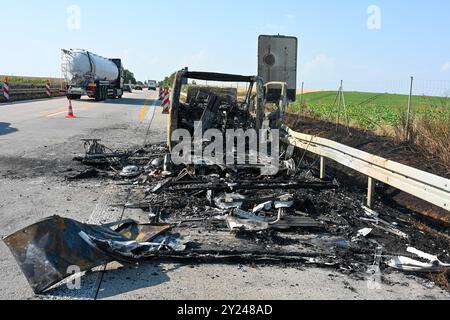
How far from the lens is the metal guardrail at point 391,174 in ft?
17.5

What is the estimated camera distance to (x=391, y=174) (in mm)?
6367

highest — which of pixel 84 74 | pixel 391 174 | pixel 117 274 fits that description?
pixel 84 74

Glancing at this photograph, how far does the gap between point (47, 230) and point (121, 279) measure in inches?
32.9

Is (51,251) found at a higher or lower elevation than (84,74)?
lower

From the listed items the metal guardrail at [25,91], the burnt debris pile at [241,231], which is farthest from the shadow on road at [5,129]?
the metal guardrail at [25,91]

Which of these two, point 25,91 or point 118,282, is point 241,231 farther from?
point 25,91

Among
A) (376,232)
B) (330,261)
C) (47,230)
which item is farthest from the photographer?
(376,232)

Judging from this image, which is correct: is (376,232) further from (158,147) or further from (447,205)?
(158,147)

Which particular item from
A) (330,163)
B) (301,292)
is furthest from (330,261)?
(330,163)

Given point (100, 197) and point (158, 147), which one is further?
point (158, 147)

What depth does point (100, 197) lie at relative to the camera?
7.11 metres

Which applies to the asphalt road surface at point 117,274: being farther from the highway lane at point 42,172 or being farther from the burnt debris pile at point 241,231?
the burnt debris pile at point 241,231

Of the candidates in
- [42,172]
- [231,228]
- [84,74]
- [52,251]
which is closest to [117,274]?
[52,251]
